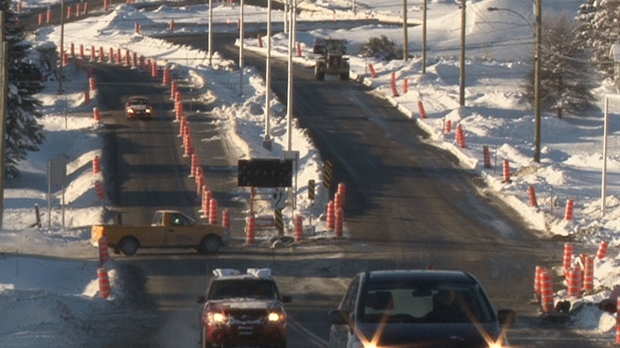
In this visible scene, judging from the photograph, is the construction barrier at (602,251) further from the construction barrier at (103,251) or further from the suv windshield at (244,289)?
the suv windshield at (244,289)

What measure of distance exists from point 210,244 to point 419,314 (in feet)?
74.7

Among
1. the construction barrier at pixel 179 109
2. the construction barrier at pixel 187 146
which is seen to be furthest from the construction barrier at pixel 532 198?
the construction barrier at pixel 179 109

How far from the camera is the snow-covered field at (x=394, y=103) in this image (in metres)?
31.3

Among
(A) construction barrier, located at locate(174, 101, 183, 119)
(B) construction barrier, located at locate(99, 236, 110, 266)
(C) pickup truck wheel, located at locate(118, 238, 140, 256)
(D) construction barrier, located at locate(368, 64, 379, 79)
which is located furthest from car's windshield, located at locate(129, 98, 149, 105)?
(B) construction barrier, located at locate(99, 236, 110, 266)

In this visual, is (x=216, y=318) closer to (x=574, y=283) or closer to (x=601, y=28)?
(x=574, y=283)

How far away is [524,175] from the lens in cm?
5000

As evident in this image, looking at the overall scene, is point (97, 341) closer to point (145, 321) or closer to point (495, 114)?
point (145, 321)

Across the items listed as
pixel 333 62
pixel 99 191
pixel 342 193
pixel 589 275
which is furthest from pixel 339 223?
pixel 333 62

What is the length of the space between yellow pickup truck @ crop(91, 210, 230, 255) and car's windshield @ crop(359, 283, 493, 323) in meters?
22.9

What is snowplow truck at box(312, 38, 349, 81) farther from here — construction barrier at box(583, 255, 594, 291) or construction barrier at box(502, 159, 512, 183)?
construction barrier at box(583, 255, 594, 291)

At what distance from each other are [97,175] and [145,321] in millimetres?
25167

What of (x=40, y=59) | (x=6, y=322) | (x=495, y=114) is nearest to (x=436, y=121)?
(x=495, y=114)

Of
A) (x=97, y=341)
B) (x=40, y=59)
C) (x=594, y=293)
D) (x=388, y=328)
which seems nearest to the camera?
(x=388, y=328)

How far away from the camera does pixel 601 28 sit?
88188mm
